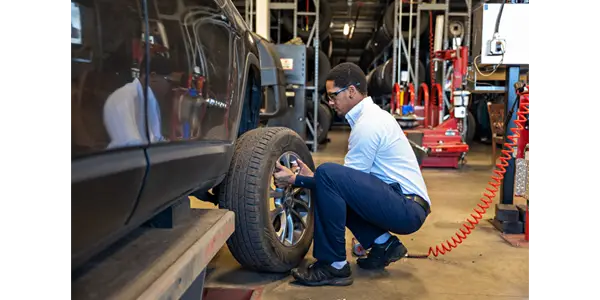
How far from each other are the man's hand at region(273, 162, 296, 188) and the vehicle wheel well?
561 millimetres

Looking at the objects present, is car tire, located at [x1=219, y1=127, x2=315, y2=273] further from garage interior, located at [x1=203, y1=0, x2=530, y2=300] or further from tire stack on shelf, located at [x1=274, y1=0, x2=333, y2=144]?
tire stack on shelf, located at [x1=274, y1=0, x2=333, y2=144]

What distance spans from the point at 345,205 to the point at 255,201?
530 millimetres

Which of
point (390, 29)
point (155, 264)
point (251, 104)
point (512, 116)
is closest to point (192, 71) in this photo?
point (155, 264)

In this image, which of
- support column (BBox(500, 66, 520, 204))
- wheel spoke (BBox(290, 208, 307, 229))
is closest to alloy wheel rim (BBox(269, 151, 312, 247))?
wheel spoke (BBox(290, 208, 307, 229))

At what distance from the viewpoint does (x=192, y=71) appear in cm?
138

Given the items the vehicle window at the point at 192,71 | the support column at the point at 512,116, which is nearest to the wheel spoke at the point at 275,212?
the vehicle window at the point at 192,71

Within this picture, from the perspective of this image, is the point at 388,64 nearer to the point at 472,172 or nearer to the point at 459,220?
the point at 472,172

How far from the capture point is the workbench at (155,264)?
1.06 meters

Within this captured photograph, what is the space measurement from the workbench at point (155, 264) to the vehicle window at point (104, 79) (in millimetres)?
314

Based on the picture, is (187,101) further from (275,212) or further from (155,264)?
(275,212)

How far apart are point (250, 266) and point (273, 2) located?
300 inches

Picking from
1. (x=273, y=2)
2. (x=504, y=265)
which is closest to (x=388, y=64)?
(x=273, y=2)

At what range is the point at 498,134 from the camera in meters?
7.27

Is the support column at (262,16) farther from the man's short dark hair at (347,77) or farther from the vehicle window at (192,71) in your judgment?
the vehicle window at (192,71)
